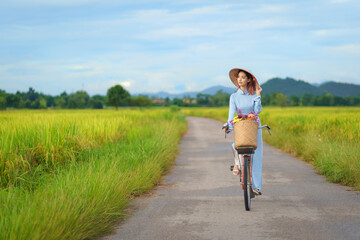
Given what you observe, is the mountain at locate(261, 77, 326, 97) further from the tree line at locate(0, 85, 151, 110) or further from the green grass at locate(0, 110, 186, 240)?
the green grass at locate(0, 110, 186, 240)

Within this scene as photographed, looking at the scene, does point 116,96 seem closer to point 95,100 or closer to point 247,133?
point 95,100

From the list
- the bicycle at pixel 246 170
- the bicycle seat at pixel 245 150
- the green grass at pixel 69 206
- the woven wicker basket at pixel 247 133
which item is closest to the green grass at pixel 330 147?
the bicycle at pixel 246 170

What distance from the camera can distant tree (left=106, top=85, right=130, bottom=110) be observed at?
98438 mm

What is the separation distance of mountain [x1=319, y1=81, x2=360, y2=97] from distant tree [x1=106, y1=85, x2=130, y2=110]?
103 meters

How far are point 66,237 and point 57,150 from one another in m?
4.16

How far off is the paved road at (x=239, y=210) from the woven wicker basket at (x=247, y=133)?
44.0 inches

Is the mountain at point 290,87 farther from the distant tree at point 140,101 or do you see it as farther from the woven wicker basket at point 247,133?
the woven wicker basket at point 247,133

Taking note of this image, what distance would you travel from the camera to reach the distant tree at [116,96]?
98438mm

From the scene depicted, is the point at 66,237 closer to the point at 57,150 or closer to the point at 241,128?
the point at 241,128

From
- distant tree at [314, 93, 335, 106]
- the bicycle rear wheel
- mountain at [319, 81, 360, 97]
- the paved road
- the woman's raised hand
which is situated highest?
mountain at [319, 81, 360, 97]

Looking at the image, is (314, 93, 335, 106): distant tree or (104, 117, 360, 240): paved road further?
(314, 93, 335, 106): distant tree

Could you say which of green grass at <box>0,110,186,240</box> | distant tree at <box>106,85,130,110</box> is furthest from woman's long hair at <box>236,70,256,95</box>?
distant tree at <box>106,85,130,110</box>

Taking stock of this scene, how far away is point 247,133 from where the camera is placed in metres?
5.64

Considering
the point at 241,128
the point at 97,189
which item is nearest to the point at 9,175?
the point at 97,189
